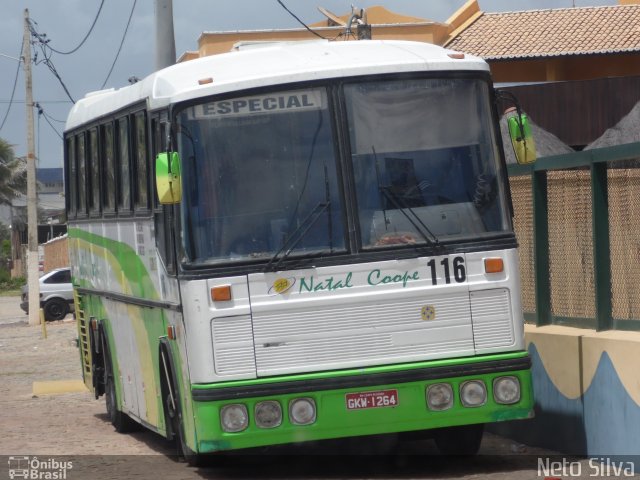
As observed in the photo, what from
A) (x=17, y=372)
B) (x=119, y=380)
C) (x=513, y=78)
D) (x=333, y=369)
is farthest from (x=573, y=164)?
(x=513, y=78)

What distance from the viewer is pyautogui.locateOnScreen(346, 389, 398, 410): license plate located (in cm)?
906

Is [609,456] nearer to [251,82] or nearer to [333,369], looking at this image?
[333,369]

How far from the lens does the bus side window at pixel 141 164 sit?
10.7m

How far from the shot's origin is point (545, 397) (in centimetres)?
1076

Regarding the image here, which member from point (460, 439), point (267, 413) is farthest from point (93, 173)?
point (267, 413)

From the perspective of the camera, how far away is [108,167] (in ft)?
41.6

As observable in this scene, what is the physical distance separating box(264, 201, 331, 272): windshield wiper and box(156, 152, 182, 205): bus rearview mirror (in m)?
0.77

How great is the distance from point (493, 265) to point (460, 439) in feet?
5.49

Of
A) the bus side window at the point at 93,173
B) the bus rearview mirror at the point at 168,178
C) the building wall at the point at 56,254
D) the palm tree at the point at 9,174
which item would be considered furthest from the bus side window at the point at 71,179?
the palm tree at the point at 9,174

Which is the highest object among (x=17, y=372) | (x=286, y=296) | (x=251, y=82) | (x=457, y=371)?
(x=251, y=82)

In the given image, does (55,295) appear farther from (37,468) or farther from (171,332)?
(171,332)

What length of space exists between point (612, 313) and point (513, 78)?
32651 millimetres

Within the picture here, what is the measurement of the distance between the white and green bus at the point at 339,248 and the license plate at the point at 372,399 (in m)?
0.01

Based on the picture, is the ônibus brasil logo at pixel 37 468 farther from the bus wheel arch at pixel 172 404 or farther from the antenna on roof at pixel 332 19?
the antenna on roof at pixel 332 19
